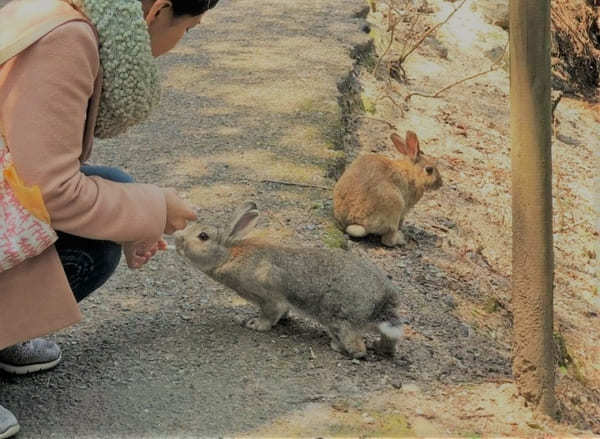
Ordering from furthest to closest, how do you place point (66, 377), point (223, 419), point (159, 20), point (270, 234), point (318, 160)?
point (318, 160)
point (270, 234)
point (66, 377)
point (223, 419)
point (159, 20)

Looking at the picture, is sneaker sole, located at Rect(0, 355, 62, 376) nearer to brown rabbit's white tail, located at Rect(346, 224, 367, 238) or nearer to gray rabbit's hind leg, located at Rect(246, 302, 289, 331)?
gray rabbit's hind leg, located at Rect(246, 302, 289, 331)

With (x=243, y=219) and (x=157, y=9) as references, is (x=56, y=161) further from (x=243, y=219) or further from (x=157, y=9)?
(x=243, y=219)

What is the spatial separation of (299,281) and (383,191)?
1.82m

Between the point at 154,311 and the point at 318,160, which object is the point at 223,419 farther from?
the point at 318,160

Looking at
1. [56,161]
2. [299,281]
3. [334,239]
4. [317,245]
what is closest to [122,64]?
[56,161]

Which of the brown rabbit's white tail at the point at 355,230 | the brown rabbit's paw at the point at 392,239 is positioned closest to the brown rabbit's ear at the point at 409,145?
the brown rabbit's paw at the point at 392,239

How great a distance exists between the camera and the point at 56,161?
2504 mm

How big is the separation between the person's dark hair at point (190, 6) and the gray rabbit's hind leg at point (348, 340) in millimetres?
1495

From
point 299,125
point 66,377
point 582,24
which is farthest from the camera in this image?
point 582,24

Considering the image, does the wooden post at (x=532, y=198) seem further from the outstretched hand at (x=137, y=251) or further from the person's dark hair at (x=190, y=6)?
the outstretched hand at (x=137, y=251)

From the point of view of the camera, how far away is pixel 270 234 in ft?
15.5

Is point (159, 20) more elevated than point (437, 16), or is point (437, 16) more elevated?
point (159, 20)

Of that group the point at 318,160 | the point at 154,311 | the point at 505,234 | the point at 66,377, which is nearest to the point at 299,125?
the point at 318,160

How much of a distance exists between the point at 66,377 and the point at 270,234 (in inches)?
63.3
